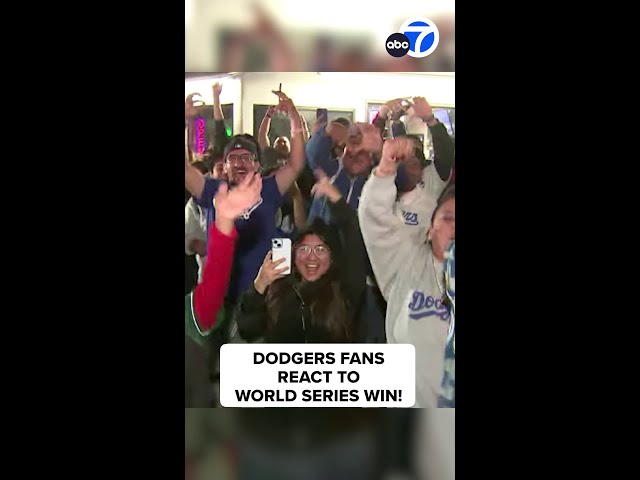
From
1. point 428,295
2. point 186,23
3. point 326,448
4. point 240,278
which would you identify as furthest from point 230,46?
point 326,448

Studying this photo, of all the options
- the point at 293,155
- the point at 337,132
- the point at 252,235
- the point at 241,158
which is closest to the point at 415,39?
the point at 337,132

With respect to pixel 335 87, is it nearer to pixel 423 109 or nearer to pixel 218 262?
pixel 423 109

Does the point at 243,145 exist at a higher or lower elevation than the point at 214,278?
higher

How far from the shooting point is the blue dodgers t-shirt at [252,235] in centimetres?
270

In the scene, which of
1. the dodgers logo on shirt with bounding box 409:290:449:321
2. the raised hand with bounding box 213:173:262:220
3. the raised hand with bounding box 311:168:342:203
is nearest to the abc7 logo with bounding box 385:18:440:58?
the raised hand with bounding box 311:168:342:203

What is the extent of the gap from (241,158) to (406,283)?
49cm

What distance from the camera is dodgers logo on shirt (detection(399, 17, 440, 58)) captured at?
8.82ft

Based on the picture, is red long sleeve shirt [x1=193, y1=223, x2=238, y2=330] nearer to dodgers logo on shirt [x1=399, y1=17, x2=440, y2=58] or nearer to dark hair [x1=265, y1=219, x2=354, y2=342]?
dark hair [x1=265, y1=219, x2=354, y2=342]

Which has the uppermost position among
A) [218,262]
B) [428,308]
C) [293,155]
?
[293,155]

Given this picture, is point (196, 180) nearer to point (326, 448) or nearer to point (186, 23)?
point (186, 23)

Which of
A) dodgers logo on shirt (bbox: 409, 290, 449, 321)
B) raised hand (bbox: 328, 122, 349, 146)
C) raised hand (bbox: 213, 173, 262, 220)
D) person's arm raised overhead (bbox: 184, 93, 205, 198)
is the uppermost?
raised hand (bbox: 328, 122, 349, 146)

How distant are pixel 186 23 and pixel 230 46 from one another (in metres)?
0.12

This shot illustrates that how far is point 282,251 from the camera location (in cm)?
271

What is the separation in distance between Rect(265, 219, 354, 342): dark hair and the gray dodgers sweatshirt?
85 millimetres
